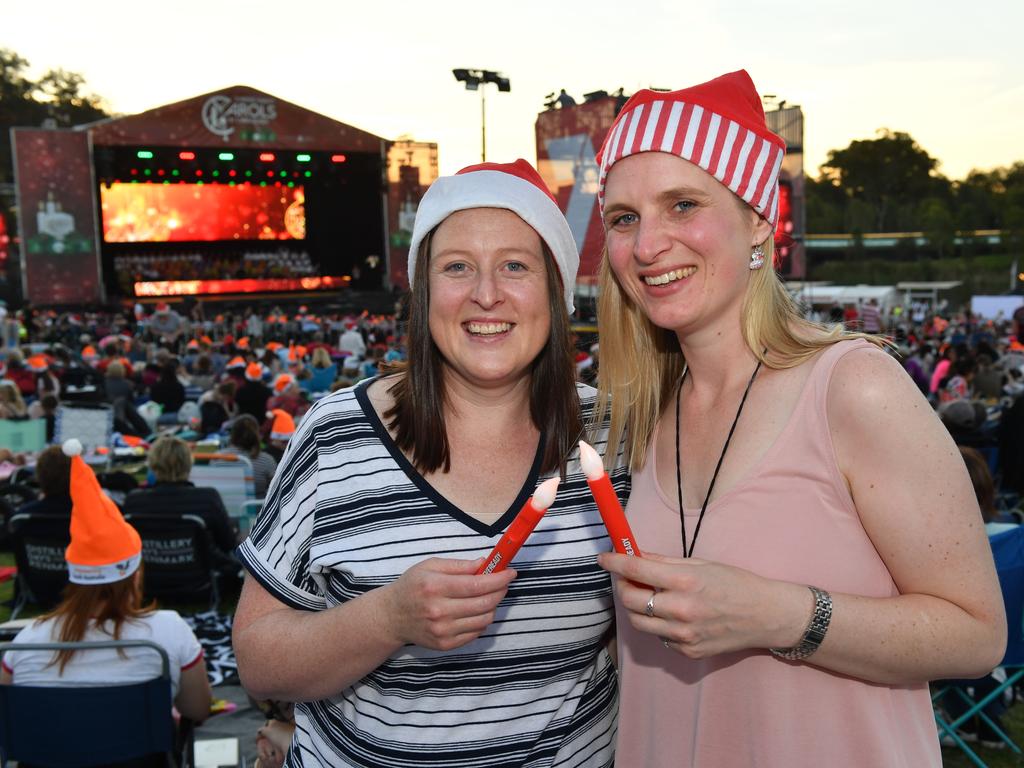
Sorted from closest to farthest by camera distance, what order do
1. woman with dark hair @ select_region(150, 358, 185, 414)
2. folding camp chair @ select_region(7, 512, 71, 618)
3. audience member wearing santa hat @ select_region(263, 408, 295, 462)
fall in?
folding camp chair @ select_region(7, 512, 71, 618)
audience member wearing santa hat @ select_region(263, 408, 295, 462)
woman with dark hair @ select_region(150, 358, 185, 414)

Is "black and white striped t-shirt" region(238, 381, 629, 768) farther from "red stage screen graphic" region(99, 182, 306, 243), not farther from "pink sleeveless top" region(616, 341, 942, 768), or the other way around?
"red stage screen graphic" region(99, 182, 306, 243)

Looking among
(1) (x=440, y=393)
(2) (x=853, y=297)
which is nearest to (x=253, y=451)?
(1) (x=440, y=393)

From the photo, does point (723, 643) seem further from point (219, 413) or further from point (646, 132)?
point (219, 413)

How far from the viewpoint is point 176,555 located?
19.7 ft

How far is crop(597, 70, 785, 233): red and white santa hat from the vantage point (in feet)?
5.39

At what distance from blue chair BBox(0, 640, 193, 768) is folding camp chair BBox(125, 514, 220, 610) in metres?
2.65

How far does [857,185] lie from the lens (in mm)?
72125

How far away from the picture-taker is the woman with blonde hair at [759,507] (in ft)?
4.62

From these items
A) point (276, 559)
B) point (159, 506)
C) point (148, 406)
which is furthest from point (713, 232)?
point (148, 406)

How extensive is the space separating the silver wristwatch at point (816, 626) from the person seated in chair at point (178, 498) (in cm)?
528

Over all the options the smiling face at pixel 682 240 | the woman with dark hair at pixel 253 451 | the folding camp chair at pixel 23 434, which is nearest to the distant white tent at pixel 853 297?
the folding camp chair at pixel 23 434

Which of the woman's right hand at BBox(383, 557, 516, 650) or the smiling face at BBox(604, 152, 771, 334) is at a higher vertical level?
the smiling face at BBox(604, 152, 771, 334)

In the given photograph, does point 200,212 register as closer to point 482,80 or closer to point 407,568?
point 482,80

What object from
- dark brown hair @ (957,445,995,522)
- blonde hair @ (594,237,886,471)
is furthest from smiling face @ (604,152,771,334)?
dark brown hair @ (957,445,995,522)
